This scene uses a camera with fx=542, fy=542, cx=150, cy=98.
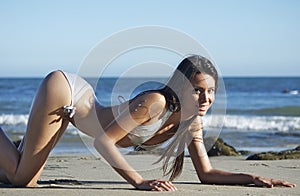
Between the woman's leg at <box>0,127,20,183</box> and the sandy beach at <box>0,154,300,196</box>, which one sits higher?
the woman's leg at <box>0,127,20,183</box>

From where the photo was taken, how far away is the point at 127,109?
4.03 metres

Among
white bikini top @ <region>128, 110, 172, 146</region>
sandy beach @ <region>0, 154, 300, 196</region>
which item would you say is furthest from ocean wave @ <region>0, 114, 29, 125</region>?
white bikini top @ <region>128, 110, 172, 146</region>

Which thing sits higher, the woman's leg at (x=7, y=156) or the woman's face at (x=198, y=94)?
the woman's face at (x=198, y=94)

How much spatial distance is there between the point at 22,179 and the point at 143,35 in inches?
60.5

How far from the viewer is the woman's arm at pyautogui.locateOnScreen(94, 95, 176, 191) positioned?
396 centimetres

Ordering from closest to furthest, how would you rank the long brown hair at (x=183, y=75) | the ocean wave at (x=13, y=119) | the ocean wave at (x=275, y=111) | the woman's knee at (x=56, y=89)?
the long brown hair at (x=183, y=75)
the woman's knee at (x=56, y=89)
the ocean wave at (x=13, y=119)
the ocean wave at (x=275, y=111)

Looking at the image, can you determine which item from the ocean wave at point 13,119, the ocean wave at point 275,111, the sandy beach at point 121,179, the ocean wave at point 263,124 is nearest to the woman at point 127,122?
the sandy beach at point 121,179

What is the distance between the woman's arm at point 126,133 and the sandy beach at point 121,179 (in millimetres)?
100

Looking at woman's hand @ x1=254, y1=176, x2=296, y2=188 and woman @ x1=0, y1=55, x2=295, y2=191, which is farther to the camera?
woman's hand @ x1=254, y1=176, x2=296, y2=188

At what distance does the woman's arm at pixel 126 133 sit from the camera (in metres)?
3.96

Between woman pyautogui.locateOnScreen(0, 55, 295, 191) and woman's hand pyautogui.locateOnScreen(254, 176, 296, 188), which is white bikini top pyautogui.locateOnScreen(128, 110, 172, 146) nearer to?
Answer: woman pyautogui.locateOnScreen(0, 55, 295, 191)

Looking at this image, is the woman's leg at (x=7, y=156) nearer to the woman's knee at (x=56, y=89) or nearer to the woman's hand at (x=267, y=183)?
the woman's knee at (x=56, y=89)

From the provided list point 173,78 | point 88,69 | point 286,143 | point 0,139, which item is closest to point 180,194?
point 173,78

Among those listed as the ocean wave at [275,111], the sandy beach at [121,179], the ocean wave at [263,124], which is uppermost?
the sandy beach at [121,179]
